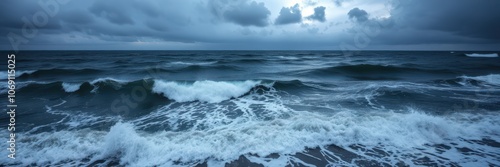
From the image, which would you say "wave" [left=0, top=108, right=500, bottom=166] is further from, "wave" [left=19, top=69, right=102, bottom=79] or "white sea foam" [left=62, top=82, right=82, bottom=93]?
"wave" [left=19, top=69, right=102, bottom=79]

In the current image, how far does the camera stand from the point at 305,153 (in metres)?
5.02

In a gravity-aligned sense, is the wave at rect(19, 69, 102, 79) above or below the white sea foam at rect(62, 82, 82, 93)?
above

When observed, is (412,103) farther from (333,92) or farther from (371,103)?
(333,92)

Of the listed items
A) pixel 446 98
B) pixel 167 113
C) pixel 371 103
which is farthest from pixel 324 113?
pixel 446 98

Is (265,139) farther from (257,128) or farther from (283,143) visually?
(257,128)

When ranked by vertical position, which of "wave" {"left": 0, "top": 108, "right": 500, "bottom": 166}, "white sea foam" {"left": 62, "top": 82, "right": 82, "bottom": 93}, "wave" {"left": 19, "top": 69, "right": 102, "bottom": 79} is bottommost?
"wave" {"left": 0, "top": 108, "right": 500, "bottom": 166}

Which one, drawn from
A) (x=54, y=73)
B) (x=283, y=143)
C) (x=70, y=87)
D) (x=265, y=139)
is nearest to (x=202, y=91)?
(x=265, y=139)

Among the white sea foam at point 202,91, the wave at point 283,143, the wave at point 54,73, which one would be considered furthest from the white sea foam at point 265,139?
the wave at point 54,73

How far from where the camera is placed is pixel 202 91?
434 inches

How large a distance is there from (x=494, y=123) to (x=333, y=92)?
5.76 meters

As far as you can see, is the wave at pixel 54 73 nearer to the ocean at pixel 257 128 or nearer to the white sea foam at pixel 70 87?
the white sea foam at pixel 70 87

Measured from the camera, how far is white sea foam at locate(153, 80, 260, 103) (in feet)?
34.5

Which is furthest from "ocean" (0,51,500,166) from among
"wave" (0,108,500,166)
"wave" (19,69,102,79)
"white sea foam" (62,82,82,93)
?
"wave" (19,69,102,79)

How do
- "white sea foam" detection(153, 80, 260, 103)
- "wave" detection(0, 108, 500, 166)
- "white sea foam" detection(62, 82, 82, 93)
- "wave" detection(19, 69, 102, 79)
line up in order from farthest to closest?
1. "wave" detection(19, 69, 102, 79)
2. "white sea foam" detection(62, 82, 82, 93)
3. "white sea foam" detection(153, 80, 260, 103)
4. "wave" detection(0, 108, 500, 166)
